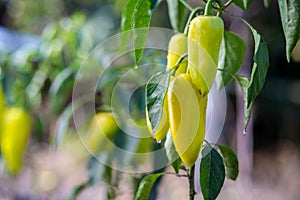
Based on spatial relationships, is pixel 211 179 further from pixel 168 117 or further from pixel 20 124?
pixel 20 124

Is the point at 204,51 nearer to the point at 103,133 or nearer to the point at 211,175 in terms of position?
the point at 211,175

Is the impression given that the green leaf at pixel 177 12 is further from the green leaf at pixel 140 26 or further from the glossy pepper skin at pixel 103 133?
the glossy pepper skin at pixel 103 133

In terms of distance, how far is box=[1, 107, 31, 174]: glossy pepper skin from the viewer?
1.16m

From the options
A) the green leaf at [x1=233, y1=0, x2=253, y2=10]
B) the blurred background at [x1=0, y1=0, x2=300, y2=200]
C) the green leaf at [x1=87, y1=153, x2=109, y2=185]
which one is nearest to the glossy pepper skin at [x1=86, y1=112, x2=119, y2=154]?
the green leaf at [x1=87, y1=153, x2=109, y2=185]

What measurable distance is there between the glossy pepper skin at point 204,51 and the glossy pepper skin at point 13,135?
34.0 inches

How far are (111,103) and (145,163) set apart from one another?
0.41ft

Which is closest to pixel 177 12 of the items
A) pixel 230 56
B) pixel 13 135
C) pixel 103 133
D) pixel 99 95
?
pixel 230 56

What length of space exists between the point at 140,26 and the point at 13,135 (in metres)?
0.80

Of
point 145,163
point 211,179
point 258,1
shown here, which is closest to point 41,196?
point 258,1

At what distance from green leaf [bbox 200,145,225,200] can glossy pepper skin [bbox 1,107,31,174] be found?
81 centimetres

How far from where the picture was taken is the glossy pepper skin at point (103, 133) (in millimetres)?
810

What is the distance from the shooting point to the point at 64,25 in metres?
1.21

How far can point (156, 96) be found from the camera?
0.38 meters

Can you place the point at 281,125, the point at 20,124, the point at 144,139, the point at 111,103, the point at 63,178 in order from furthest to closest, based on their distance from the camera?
the point at 281,125 → the point at 63,178 → the point at 20,124 → the point at 111,103 → the point at 144,139
